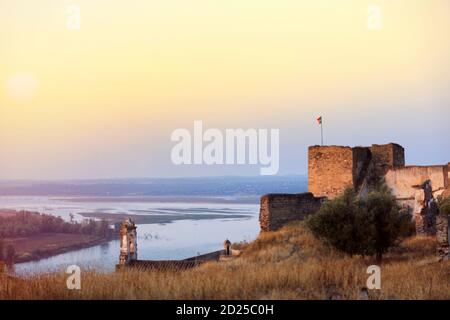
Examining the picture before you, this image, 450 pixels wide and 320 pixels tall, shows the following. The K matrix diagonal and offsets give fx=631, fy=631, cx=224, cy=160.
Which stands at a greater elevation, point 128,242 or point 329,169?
point 329,169

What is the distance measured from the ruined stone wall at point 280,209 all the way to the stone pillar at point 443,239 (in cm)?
738

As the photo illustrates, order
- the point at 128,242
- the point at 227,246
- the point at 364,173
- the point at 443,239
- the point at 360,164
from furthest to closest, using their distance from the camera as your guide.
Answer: the point at 364,173, the point at 360,164, the point at 227,246, the point at 128,242, the point at 443,239

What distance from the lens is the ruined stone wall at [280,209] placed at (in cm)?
2400

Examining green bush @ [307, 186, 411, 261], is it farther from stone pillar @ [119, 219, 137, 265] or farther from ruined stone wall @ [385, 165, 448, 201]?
stone pillar @ [119, 219, 137, 265]

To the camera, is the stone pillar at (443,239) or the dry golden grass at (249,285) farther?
the stone pillar at (443,239)

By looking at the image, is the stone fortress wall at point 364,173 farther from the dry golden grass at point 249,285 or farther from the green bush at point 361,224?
the dry golden grass at point 249,285

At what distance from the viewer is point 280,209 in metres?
24.2

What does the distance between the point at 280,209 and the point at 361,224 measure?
5.89 metres

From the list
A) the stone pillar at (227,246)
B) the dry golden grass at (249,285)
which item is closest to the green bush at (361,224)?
the dry golden grass at (249,285)

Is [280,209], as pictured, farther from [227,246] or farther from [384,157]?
[384,157]

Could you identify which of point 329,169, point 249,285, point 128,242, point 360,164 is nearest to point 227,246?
point 128,242
